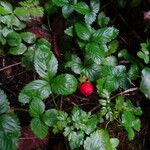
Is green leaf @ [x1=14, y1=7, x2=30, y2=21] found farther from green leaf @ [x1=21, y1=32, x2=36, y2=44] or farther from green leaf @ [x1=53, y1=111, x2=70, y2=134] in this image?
green leaf @ [x1=53, y1=111, x2=70, y2=134]

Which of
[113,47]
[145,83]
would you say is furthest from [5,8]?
[145,83]

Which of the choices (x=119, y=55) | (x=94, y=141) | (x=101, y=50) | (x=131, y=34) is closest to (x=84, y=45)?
(x=101, y=50)

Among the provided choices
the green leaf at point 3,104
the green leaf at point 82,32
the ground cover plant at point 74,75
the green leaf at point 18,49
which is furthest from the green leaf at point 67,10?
the green leaf at point 3,104

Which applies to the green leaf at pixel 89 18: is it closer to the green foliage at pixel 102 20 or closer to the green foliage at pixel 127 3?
the green foliage at pixel 102 20

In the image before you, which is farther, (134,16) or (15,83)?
(134,16)

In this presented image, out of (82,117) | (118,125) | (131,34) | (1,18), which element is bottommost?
(118,125)

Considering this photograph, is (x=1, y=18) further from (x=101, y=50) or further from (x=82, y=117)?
(x=82, y=117)
